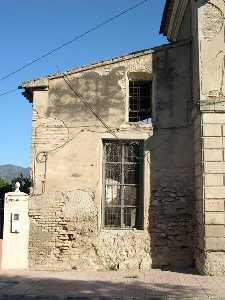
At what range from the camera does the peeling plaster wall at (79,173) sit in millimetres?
10398

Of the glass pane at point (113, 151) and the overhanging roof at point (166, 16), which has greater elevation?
→ the overhanging roof at point (166, 16)

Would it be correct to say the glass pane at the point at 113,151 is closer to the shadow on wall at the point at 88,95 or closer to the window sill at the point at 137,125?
the window sill at the point at 137,125

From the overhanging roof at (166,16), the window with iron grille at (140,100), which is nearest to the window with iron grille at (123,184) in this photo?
the window with iron grille at (140,100)

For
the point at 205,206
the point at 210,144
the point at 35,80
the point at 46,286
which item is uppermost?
the point at 35,80

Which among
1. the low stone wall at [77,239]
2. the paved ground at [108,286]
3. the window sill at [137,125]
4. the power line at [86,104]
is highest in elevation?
the power line at [86,104]

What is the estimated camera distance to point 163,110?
1089 cm

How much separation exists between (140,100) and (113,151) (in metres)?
1.68

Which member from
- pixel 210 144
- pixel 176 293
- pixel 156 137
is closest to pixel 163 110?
pixel 156 137

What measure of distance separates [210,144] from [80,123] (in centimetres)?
343

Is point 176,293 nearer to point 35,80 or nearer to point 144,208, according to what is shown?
point 144,208

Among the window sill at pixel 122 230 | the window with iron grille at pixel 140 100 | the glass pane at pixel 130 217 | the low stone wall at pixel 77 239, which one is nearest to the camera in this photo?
the low stone wall at pixel 77 239

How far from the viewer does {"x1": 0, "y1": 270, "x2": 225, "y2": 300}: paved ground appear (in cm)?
731

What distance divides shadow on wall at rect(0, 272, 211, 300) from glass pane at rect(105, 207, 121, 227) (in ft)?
6.25

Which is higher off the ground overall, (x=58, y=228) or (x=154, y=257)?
(x=58, y=228)
